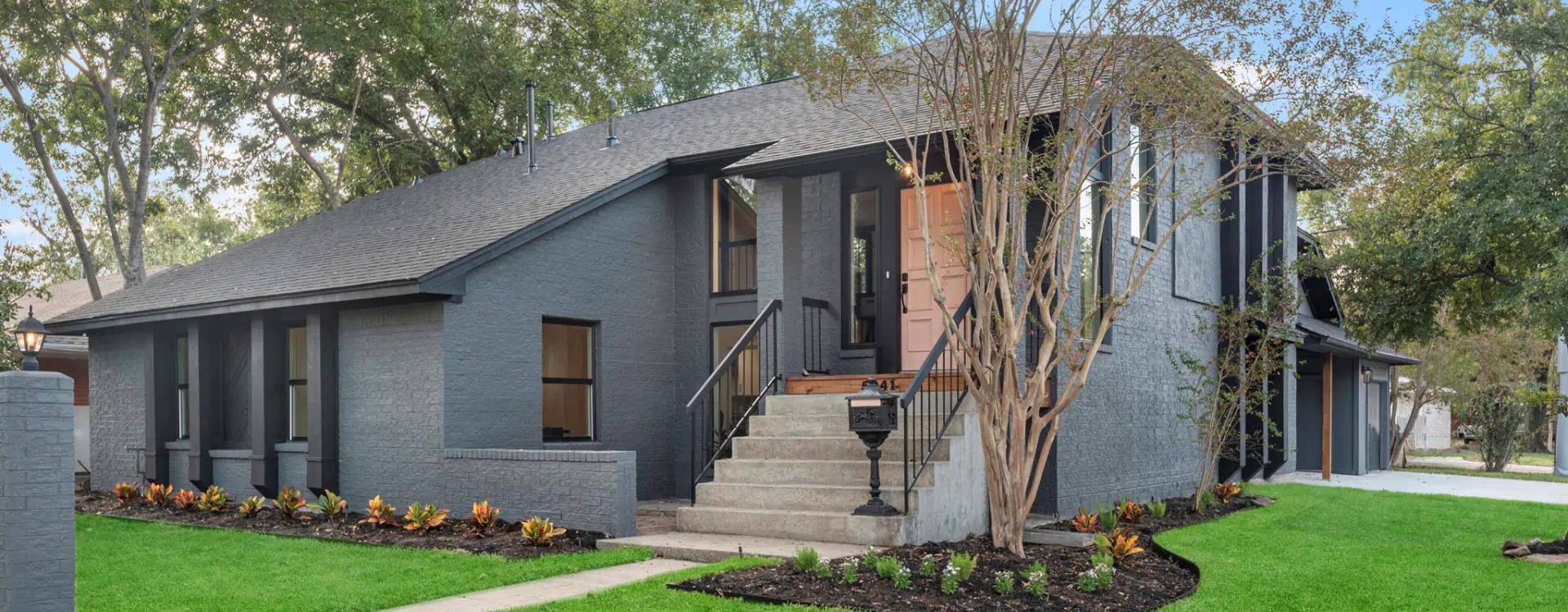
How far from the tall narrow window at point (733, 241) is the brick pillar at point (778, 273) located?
1170mm

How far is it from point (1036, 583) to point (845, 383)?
14.6 ft

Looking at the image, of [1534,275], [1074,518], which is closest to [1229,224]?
[1534,275]

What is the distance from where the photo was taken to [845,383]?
11453 millimetres

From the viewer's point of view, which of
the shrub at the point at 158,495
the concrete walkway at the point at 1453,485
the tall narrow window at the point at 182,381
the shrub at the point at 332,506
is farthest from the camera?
the concrete walkway at the point at 1453,485

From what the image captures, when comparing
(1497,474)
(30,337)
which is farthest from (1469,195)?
(1497,474)

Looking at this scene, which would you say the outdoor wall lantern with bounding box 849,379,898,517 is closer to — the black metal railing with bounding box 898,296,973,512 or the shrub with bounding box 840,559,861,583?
the black metal railing with bounding box 898,296,973,512

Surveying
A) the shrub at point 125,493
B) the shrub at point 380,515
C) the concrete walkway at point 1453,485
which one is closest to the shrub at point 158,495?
the shrub at point 125,493

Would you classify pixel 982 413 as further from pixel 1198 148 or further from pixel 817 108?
pixel 817 108

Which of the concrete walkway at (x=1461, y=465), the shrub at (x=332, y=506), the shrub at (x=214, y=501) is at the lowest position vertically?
the concrete walkway at (x=1461, y=465)

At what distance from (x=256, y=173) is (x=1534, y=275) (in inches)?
888

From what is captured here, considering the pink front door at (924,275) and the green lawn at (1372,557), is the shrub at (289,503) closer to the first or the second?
the pink front door at (924,275)

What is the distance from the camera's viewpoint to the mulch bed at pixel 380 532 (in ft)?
30.9

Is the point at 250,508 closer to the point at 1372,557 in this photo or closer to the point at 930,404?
the point at 930,404

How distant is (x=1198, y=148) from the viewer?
32.0 ft
